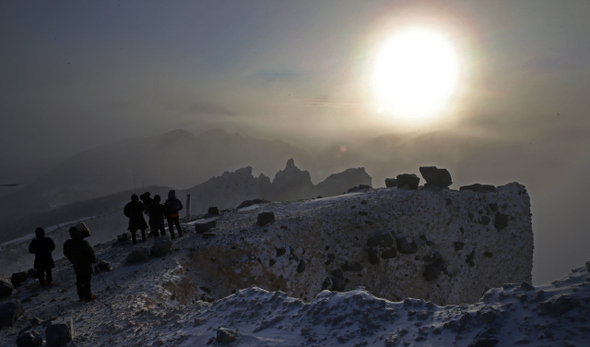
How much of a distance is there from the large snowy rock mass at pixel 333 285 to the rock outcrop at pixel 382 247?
0.06m

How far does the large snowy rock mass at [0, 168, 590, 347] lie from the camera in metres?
5.65

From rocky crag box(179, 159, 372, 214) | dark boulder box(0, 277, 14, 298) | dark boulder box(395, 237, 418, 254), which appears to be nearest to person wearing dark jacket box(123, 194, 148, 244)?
dark boulder box(0, 277, 14, 298)

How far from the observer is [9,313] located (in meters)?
8.91

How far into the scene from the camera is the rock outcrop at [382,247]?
1417cm

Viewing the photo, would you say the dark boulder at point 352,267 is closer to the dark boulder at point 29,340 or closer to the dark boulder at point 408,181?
the dark boulder at point 408,181

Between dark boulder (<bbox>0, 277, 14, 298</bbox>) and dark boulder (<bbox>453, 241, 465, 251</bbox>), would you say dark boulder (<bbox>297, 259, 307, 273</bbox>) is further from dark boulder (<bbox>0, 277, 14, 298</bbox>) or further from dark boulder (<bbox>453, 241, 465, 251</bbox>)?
dark boulder (<bbox>0, 277, 14, 298</bbox>)

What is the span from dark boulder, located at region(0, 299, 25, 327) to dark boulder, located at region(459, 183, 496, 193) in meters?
21.4

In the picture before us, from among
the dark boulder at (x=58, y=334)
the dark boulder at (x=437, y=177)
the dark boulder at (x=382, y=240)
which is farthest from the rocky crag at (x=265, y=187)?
the dark boulder at (x=58, y=334)

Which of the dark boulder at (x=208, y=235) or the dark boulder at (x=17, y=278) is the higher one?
the dark boulder at (x=208, y=235)

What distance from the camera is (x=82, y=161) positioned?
135 meters

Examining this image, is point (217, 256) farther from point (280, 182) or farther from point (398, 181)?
point (280, 182)

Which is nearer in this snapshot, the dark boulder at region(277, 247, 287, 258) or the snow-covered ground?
the snow-covered ground

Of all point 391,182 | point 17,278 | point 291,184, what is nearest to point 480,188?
point 391,182

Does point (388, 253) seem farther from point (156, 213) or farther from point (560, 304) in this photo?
point (560, 304)
